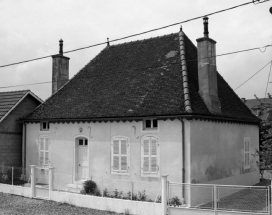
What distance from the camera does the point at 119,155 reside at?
15.4 metres

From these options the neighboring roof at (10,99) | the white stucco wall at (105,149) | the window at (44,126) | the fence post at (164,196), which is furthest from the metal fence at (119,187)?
the neighboring roof at (10,99)

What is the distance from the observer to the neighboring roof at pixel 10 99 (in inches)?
741

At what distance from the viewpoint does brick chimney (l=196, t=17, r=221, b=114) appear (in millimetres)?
15133

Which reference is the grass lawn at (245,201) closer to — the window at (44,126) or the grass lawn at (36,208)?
the grass lawn at (36,208)

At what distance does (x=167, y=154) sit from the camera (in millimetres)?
14117

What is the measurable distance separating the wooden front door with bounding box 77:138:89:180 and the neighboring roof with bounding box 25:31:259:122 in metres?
1.33

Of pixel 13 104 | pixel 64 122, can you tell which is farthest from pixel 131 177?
pixel 13 104

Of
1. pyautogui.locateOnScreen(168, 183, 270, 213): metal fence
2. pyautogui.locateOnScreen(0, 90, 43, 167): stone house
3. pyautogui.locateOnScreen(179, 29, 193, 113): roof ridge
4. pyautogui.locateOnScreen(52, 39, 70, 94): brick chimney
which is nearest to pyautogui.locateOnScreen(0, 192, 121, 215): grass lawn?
pyautogui.locateOnScreen(168, 183, 270, 213): metal fence

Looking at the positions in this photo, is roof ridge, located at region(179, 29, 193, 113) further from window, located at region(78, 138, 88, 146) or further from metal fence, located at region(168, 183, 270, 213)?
window, located at region(78, 138, 88, 146)

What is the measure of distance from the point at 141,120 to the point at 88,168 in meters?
3.69

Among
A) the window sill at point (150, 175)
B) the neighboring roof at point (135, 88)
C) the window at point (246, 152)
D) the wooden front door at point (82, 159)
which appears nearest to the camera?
the window sill at point (150, 175)

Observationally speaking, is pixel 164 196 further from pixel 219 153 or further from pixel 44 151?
pixel 44 151

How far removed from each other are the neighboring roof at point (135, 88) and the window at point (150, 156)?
3.72 feet

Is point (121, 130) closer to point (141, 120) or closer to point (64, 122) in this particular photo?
point (141, 120)
